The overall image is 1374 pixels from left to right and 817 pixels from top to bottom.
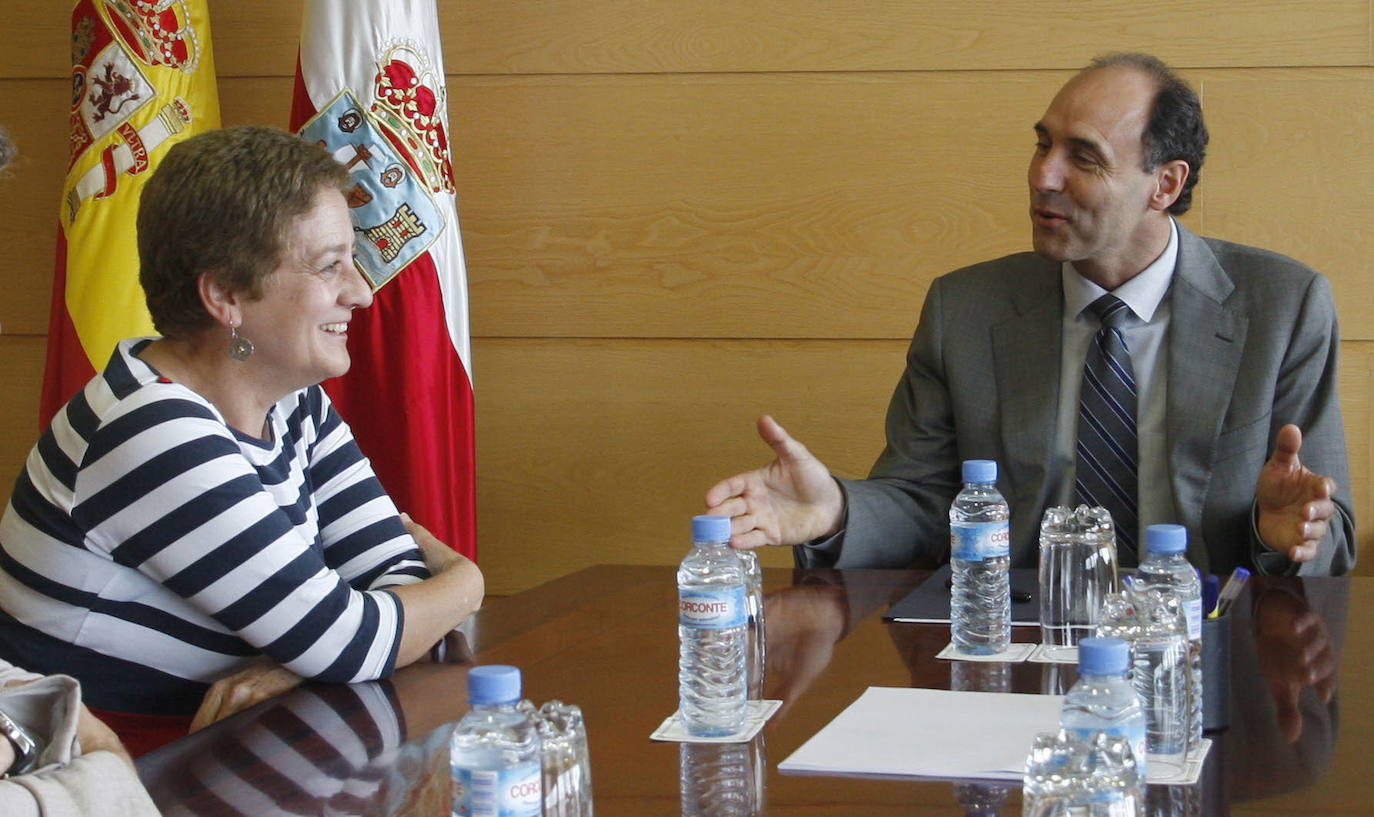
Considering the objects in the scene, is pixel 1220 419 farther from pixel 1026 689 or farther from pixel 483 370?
→ pixel 483 370

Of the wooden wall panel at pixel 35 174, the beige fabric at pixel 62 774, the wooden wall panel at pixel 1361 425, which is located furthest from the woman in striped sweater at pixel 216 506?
the wooden wall panel at pixel 1361 425

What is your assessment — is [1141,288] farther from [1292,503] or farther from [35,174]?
Answer: [35,174]

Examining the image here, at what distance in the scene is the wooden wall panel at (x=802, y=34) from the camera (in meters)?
3.13

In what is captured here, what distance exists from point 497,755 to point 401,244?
90.6 inches

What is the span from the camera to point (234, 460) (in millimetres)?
1643

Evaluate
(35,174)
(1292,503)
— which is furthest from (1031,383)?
(35,174)

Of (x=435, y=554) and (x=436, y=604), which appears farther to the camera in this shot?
(x=435, y=554)

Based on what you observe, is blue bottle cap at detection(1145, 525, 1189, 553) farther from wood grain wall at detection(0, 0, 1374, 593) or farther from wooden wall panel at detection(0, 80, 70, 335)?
wooden wall panel at detection(0, 80, 70, 335)

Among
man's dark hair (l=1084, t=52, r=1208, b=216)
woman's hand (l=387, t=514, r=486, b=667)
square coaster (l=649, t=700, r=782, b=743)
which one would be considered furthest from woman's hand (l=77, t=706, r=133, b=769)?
man's dark hair (l=1084, t=52, r=1208, b=216)

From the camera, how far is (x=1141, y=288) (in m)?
2.53

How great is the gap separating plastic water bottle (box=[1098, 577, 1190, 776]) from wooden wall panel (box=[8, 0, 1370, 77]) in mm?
2279

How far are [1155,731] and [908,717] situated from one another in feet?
0.81

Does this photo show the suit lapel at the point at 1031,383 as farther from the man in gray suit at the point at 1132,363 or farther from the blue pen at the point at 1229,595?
the blue pen at the point at 1229,595

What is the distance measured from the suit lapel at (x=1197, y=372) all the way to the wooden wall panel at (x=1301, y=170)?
0.73 m
